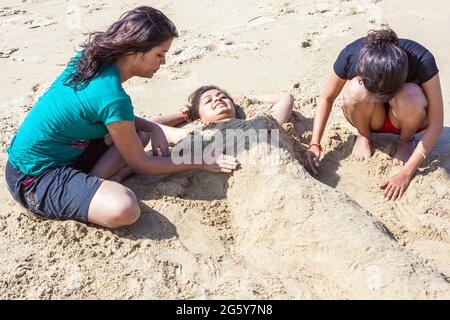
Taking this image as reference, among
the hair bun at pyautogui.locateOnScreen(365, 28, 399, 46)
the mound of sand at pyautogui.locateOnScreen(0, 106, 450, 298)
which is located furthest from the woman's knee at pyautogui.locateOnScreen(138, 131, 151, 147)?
the hair bun at pyautogui.locateOnScreen(365, 28, 399, 46)

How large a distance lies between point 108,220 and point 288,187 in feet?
2.71

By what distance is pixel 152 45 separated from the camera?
2.51m

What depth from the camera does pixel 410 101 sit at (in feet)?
9.27

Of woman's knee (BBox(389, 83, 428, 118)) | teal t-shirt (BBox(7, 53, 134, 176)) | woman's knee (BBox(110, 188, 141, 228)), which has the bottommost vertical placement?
woman's knee (BBox(110, 188, 141, 228))

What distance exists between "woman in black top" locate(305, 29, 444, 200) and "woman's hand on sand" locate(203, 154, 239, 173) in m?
0.49

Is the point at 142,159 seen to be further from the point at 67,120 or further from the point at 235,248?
the point at 235,248

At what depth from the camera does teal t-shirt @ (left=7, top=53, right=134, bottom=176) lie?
7.93 ft

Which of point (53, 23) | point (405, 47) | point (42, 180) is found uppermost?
point (405, 47)

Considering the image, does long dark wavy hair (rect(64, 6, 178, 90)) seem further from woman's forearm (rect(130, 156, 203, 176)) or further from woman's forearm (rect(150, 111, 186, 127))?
woman's forearm (rect(150, 111, 186, 127))

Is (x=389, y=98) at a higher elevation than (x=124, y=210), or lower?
higher

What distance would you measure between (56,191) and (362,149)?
5.46ft

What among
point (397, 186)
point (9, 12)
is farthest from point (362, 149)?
point (9, 12)
